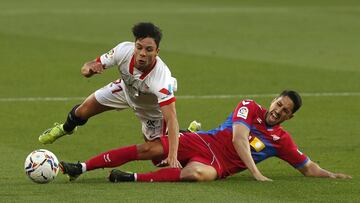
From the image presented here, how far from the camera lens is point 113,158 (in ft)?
40.9

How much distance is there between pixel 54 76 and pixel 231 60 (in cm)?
456

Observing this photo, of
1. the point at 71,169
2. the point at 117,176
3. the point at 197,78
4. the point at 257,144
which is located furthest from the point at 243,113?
the point at 197,78

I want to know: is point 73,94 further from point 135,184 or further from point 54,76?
point 135,184

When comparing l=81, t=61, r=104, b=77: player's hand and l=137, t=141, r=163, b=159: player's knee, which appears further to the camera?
l=137, t=141, r=163, b=159: player's knee

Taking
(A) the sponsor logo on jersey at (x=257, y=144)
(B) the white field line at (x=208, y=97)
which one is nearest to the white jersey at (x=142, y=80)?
(A) the sponsor logo on jersey at (x=257, y=144)

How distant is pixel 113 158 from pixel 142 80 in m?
0.93

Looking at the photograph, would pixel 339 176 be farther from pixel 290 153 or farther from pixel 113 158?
pixel 113 158

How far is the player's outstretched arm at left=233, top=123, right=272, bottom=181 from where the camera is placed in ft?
40.1

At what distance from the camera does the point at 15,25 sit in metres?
31.9

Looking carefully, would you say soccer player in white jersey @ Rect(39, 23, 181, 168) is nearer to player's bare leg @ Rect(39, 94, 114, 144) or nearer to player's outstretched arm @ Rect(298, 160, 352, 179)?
player's bare leg @ Rect(39, 94, 114, 144)

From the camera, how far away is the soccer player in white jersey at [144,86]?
12055mm

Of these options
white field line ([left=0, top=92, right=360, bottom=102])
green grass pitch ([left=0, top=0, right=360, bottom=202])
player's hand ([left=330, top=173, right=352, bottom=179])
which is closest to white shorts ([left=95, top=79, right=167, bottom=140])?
green grass pitch ([left=0, top=0, right=360, bottom=202])

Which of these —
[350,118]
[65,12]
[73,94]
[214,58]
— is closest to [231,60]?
[214,58]

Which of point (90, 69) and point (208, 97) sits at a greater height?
point (90, 69)
